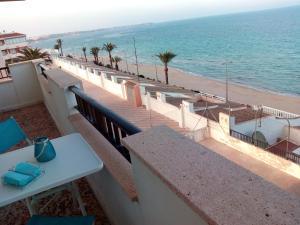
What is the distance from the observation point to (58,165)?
6.37 feet

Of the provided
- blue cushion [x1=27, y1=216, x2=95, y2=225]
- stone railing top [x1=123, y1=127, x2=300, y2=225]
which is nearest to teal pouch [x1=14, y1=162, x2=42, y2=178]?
blue cushion [x1=27, y1=216, x2=95, y2=225]

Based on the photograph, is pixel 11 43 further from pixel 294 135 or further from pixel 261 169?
pixel 261 169

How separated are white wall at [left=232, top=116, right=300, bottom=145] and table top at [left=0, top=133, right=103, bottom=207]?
13.9 meters

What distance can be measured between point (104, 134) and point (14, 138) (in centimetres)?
101

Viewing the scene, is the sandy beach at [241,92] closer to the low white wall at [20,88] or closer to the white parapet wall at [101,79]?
the white parapet wall at [101,79]

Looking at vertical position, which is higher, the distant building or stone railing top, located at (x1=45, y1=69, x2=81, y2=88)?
stone railing top, located at (x1=45, y1=69, x2=81, y2=88)

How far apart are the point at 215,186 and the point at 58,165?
1335 millimetres

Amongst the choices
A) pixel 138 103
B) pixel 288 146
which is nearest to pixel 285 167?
pixel 288 146

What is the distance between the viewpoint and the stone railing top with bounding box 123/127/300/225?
735 millimetres

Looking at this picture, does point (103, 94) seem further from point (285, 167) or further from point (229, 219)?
point (229, 219)

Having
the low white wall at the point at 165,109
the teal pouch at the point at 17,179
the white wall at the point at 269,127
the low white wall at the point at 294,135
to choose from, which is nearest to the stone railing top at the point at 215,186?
the teal pouch at the point at 17,179

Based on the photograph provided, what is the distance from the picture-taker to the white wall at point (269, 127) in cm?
1557

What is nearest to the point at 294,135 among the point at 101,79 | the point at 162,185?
the point at 101,79

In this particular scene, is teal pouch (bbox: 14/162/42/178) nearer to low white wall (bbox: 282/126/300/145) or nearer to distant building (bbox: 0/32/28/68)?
low white wall (bbox: 282/126/300/145)
